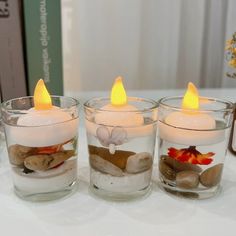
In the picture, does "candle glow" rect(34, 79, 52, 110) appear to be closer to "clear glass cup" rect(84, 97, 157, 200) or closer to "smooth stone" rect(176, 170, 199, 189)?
"clear glass cup" rect(84, 97, 157, 200)

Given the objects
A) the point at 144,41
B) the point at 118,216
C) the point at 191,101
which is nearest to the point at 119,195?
the point at 118,216

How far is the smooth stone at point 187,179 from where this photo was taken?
0.43 meters

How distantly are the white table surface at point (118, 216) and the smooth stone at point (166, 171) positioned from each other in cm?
2

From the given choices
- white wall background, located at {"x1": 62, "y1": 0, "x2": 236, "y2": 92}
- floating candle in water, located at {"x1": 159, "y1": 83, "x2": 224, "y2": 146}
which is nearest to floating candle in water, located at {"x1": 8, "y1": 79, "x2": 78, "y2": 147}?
floating candle in water, located at {"x1": 159, "y1": 83, "x2": 224, "y2": 146}

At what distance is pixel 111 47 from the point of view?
1002mm

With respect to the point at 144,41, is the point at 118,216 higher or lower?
lower

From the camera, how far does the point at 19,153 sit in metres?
0.41

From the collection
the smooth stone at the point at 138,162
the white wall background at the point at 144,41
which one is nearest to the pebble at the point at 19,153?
the smooth stone at the point at 138,162

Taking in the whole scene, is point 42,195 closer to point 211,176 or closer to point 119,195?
point 119,195

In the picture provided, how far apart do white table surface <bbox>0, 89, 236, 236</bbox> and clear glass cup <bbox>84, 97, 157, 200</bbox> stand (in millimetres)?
21

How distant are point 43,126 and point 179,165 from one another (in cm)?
17

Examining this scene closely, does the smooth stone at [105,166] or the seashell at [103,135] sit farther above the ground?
the seashell at [103,135]

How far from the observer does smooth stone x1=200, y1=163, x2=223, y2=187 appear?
433 millimetres

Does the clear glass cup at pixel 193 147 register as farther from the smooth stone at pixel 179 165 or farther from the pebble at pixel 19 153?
the pebble at pixel 19 153
